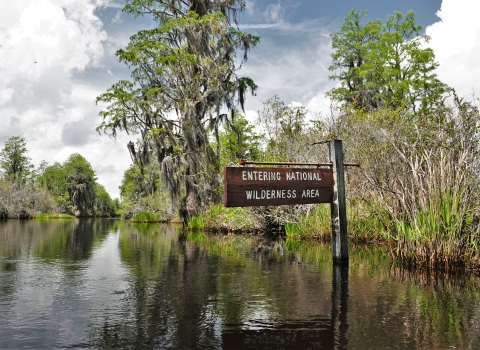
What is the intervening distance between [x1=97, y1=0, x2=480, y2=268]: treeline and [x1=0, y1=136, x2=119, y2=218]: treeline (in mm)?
27898

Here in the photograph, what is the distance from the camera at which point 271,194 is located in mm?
7871

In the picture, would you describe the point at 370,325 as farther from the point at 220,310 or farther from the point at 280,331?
the point at 220,310

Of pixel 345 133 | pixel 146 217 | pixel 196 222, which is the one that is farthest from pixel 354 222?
pixel 146 217

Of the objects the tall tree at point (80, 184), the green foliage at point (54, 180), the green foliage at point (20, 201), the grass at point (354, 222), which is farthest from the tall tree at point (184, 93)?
the green foliage at point (54, 180)

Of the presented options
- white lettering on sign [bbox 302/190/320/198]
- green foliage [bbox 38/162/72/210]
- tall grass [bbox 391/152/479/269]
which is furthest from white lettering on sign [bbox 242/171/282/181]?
green foliage [bbox 38/162/72/210]

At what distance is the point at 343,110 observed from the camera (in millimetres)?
18203

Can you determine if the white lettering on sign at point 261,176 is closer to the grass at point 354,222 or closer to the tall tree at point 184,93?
the grass at point 354,222

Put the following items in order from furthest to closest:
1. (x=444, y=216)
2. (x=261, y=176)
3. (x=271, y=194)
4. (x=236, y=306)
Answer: (x=271, y=194)
(x=261, y=176)
(x=444, y=216)
(x=236, y=306)

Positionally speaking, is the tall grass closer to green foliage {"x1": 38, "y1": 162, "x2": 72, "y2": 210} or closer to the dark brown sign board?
the dark brown sign board

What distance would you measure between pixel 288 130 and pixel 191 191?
22.8ft

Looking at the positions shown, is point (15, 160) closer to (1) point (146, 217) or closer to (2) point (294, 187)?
(1) point (146, 217)

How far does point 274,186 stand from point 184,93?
16.6 m

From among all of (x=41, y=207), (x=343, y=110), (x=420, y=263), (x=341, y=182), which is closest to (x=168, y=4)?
(x=343, y=110)

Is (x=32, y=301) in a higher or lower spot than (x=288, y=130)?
lower
